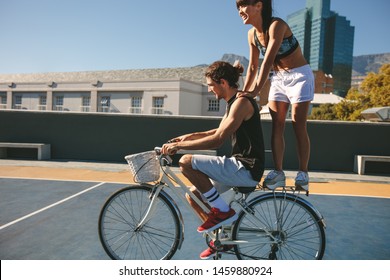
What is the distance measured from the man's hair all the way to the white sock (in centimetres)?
104

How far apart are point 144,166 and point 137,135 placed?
9.66 metres

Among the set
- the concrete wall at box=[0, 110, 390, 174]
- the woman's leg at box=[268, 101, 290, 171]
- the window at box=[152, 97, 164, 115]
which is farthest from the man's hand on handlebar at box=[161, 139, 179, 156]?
the window at box=[152, 97, 164, 115]

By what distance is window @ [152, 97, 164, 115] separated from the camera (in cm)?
4647

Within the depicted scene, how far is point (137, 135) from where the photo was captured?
12.6 m

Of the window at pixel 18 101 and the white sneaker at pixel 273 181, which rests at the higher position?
the window at pixel 18 101

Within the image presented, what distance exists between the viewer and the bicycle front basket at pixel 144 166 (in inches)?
121

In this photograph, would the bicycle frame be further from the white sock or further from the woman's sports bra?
the woman's sports bra

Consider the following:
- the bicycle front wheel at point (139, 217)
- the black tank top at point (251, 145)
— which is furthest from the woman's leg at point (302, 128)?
the bicycle front wheel at point (139, 217)

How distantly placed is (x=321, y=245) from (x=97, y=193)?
516 cm

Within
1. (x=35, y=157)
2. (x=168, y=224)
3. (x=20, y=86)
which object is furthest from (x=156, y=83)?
(x=168, y=224)

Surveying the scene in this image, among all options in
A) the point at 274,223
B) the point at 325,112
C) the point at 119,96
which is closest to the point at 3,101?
the point at 119,96

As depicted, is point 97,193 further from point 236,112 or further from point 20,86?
point 20,86

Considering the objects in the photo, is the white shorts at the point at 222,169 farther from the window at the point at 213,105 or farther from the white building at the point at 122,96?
the window at the point at 213,105

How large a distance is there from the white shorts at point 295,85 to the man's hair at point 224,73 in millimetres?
799
